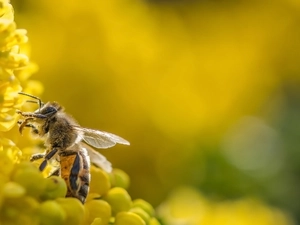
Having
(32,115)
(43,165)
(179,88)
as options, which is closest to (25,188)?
(43,165)

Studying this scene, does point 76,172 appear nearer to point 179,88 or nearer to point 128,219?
point 128,219

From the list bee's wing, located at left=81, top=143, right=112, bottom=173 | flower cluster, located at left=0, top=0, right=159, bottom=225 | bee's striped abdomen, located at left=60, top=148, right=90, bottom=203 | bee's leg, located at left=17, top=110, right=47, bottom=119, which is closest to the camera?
flower cluster, located at left=0, top=0, right=159, bottom=225

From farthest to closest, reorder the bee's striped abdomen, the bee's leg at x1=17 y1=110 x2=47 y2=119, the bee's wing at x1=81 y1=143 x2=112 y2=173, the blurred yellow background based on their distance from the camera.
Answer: the blurred yellow background → the bee's wing at x1=81 y1=143 x2=112 y2=173 → the bee's leg at x1=17 y1=110 x2=47 y2=119 → the bee's striped abdomen

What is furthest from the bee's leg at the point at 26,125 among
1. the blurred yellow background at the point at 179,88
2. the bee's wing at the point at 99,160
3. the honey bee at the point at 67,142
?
the blurred yellow background at the point at 179,88

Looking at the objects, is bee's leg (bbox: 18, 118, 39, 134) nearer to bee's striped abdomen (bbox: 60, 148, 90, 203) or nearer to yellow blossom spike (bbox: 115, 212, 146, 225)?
bee's striped abdomen (bbox: 60, 148, 90, 203)

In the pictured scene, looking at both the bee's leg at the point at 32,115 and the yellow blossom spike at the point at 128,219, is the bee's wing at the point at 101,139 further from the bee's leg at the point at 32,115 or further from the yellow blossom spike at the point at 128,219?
the yellow blossom spike at the point at 128,219

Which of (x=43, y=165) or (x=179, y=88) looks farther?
(x=179, y=88)

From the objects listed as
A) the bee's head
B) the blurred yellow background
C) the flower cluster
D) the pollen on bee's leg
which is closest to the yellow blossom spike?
the flower cluster
